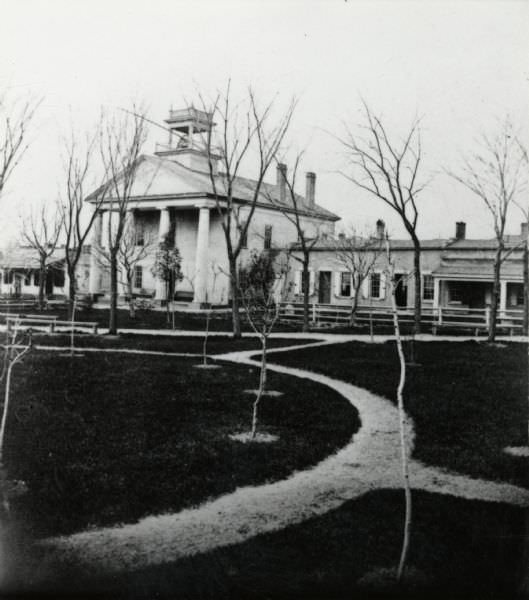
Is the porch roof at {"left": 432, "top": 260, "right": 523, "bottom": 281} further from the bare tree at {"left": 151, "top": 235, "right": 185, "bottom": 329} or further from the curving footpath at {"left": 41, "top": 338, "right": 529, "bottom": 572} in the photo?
the curving footpath at {"left": 41, "top": 338, "right": 529, "bottom": 572}

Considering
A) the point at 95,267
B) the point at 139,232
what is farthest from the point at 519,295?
the point at 95,267

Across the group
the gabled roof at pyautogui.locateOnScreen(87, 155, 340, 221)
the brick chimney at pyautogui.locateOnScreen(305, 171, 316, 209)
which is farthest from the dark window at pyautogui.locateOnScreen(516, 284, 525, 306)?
the brick chimney at pyautogui.locateOnScreen(305, 171, 316, 209)

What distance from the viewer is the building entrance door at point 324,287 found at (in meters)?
37.5

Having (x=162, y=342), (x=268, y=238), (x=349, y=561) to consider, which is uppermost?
(x=268, y=238)

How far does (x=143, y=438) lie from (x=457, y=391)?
6.94 metres

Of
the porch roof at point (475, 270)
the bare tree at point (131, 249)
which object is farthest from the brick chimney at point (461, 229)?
the bare tree at point (131, 249)

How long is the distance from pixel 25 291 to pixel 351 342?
2981 cm

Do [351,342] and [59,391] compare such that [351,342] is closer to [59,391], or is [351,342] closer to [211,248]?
[59,391]

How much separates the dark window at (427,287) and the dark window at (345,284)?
4.17 metres

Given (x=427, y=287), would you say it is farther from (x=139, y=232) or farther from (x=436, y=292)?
(x=139, y=232)

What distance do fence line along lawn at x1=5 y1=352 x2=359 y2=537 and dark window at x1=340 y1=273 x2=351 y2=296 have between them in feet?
72.7

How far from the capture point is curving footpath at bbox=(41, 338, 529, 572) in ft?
19.0

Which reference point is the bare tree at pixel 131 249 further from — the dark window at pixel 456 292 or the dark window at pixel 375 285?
the dark window at pixel 456 292

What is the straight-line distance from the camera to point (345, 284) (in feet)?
120
